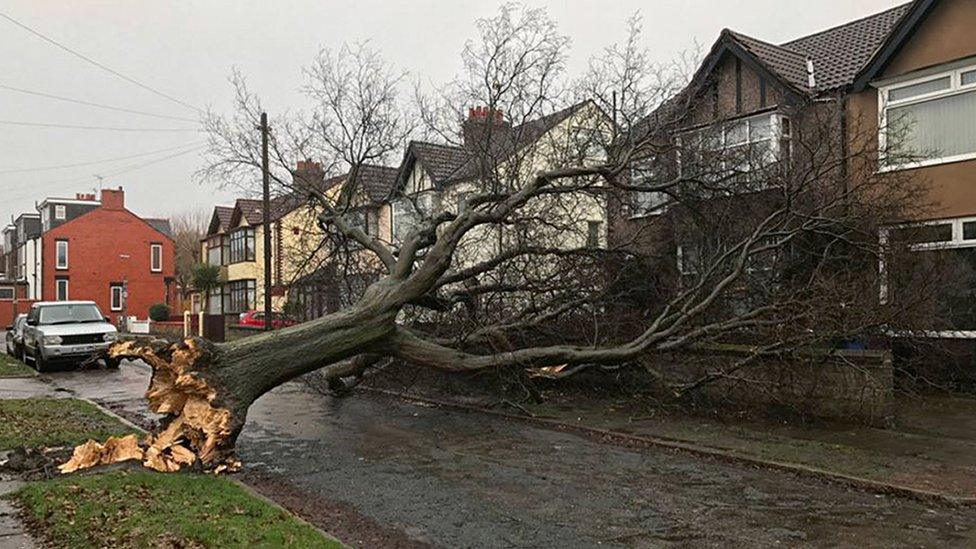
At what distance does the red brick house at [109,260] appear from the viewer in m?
56.8

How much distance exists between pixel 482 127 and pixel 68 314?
45.4 feet

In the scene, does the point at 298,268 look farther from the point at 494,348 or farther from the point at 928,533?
the point at 928,533

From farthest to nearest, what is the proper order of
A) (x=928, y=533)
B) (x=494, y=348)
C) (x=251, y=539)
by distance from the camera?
(x=494, y=348) → (x=928, y=533) → (x=251, y=539)

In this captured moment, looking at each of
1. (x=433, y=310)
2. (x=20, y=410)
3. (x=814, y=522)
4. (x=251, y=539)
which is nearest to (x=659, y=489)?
(x=814, y=522)

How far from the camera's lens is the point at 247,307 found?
160 feet

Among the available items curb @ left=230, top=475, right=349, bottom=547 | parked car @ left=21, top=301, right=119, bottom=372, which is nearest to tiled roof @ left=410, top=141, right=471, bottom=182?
parked car @ left=21, top=301, right=119, bottom=372

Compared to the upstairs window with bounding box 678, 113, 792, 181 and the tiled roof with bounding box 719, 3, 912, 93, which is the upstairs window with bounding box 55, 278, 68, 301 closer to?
the tiled roof with bounding box 719, 3, 912, 93

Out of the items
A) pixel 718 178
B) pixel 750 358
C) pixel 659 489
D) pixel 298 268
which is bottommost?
pixel 659 489

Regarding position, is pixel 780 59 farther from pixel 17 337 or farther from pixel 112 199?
pixel 112 199

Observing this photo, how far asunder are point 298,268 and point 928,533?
46.6ft

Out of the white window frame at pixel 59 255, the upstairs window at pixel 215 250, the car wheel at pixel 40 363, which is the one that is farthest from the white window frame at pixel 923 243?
the white window frame at pixel 59 255

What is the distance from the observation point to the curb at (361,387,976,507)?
287 inches

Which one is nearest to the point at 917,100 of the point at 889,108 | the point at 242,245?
the point at 889,108

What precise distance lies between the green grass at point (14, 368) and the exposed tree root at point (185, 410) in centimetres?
1317
